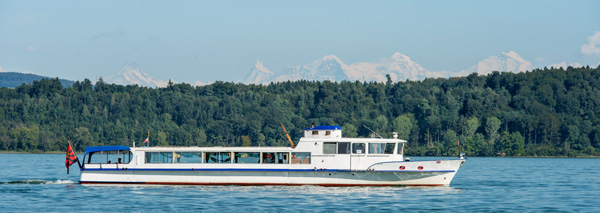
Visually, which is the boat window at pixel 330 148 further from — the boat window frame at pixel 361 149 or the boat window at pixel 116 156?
the boat window at pixel 116 156

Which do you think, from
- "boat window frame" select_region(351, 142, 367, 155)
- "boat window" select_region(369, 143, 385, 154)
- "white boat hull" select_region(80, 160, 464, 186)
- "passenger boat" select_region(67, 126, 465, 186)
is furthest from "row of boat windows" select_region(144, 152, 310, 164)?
"boat window" select_region(369, 143, 385, 154)

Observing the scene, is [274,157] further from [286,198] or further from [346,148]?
[286,198]

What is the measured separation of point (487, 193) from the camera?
5034cm

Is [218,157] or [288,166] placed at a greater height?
[218,157]

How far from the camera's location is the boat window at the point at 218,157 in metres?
52.1

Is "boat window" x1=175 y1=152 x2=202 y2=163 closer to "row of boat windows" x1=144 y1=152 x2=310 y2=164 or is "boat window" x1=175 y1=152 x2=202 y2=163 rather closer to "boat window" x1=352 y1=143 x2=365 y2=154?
"row of boat windows" x1=144 y1=152 x2=310 y2=164

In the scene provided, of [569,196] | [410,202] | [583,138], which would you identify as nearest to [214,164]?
[410,202]

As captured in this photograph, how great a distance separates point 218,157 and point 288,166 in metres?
4.92

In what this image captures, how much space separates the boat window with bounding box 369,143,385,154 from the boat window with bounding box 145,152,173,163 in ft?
43.6

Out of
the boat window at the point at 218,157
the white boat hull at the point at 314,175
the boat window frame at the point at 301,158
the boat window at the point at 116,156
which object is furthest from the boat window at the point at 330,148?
the boat window at the point at 116,156

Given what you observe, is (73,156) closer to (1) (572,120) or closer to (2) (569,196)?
(2) (569,196)

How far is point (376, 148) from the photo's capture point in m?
51.2

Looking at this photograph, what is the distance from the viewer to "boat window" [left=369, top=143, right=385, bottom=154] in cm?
5106

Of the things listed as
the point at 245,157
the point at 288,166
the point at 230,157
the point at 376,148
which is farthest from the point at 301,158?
the point at 376,148
